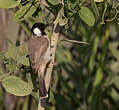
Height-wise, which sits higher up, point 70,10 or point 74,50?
point 70,10

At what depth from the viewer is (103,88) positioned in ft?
8.87

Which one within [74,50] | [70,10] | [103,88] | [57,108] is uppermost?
[70,10]

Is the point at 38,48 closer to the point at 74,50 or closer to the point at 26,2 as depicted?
the point at 26,2

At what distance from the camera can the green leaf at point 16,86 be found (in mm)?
1360

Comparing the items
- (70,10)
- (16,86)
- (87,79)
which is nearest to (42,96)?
(16,86)

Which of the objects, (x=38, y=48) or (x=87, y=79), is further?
(x=87, y=79)

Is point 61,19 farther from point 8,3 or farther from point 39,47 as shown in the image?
point 39,47

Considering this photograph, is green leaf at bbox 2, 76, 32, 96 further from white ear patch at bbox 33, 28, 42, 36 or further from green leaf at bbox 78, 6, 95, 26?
white ear patch at bbox 33, 28, 42, 36

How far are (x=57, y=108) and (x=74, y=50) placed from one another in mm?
541

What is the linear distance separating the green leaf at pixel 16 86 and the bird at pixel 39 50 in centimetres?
17

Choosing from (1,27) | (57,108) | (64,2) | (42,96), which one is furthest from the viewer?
(57,108)

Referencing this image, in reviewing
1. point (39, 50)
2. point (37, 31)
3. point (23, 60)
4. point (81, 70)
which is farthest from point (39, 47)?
point (81, 70)

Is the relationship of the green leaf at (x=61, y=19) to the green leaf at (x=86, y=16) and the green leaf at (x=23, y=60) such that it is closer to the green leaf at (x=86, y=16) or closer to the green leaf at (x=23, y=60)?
the green leaf at (x=86, y=16)

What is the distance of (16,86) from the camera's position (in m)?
1.39
